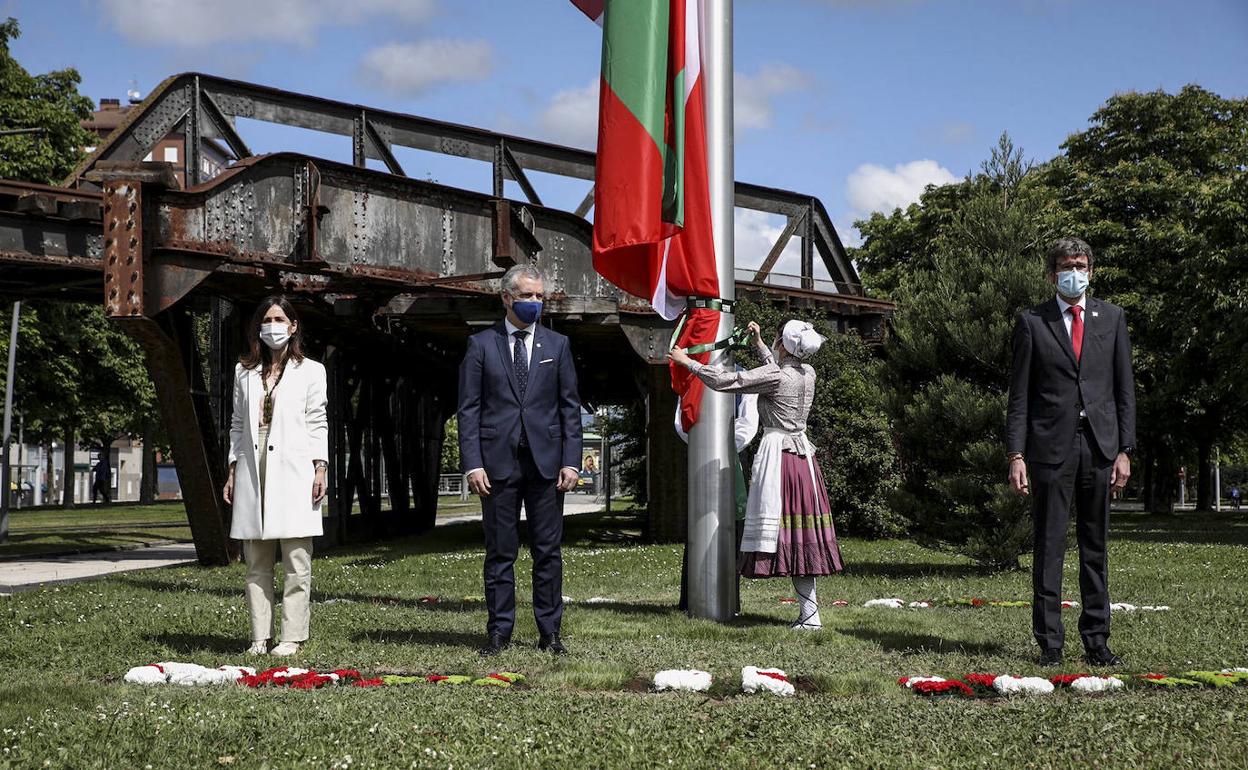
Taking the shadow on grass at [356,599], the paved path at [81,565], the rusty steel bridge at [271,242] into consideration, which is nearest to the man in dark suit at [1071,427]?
the shadow on grass at [356,599]

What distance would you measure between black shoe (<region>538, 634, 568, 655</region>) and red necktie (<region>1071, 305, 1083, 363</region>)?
3.32 meters

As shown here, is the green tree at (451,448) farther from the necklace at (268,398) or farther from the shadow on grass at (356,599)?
the necklace at (268,398)

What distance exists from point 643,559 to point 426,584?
4867mm

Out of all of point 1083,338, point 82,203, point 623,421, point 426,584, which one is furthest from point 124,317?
point 623,421

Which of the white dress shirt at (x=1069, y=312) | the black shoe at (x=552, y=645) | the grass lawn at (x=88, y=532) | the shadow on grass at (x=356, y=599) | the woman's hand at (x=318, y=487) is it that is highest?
the white dress shirt at (x=1069, y=312)

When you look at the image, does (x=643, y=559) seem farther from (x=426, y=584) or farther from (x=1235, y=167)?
(x=1235, y=167)

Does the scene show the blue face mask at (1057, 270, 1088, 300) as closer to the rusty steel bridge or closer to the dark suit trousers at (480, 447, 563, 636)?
the dark suit trousers at (480, 447, 563, 636)

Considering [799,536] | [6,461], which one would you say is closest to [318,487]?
[799,536]

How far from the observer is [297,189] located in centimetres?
1434

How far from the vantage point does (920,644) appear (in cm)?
774

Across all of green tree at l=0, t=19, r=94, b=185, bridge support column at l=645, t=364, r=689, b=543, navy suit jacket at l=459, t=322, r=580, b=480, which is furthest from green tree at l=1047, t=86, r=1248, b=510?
green tree at l=0, t=19, r=94, b=185

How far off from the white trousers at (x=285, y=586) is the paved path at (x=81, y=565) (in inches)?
288

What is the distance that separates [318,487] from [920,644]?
374 centimetres

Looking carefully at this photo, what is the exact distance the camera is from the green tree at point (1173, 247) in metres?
30.4
